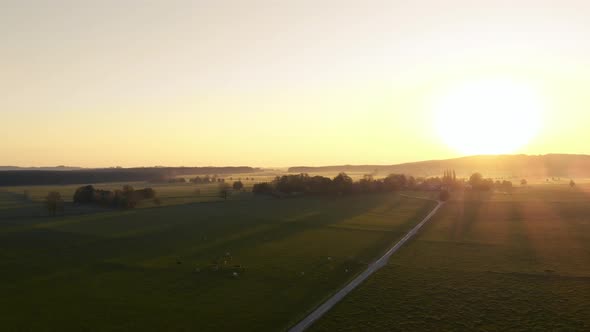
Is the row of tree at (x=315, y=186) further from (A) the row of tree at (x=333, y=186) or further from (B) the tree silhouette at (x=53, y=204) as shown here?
(B) the tree silhouette at (x=53, y=204)

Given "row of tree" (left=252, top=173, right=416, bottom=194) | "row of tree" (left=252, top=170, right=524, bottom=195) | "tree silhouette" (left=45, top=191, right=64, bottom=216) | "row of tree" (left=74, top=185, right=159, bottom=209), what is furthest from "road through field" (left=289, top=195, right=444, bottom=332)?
"tree silhouette" (left=45, top=191, right=64, bottom=216)

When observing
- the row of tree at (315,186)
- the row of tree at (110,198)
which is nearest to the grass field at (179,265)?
the row of tree at (110,198)

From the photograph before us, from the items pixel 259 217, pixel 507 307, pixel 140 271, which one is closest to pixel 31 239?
pixel 140 271

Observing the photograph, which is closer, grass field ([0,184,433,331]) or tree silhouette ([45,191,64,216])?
grass field ([0,184,433,331])

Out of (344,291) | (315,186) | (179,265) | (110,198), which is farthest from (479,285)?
(110,198)

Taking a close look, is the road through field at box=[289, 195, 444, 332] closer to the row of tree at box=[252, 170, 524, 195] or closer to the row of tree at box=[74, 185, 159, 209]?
the row of tree at box=[252, 170, 524, 195]

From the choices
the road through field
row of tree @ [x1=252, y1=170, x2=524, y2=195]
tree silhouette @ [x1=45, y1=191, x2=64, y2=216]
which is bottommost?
the road through field
